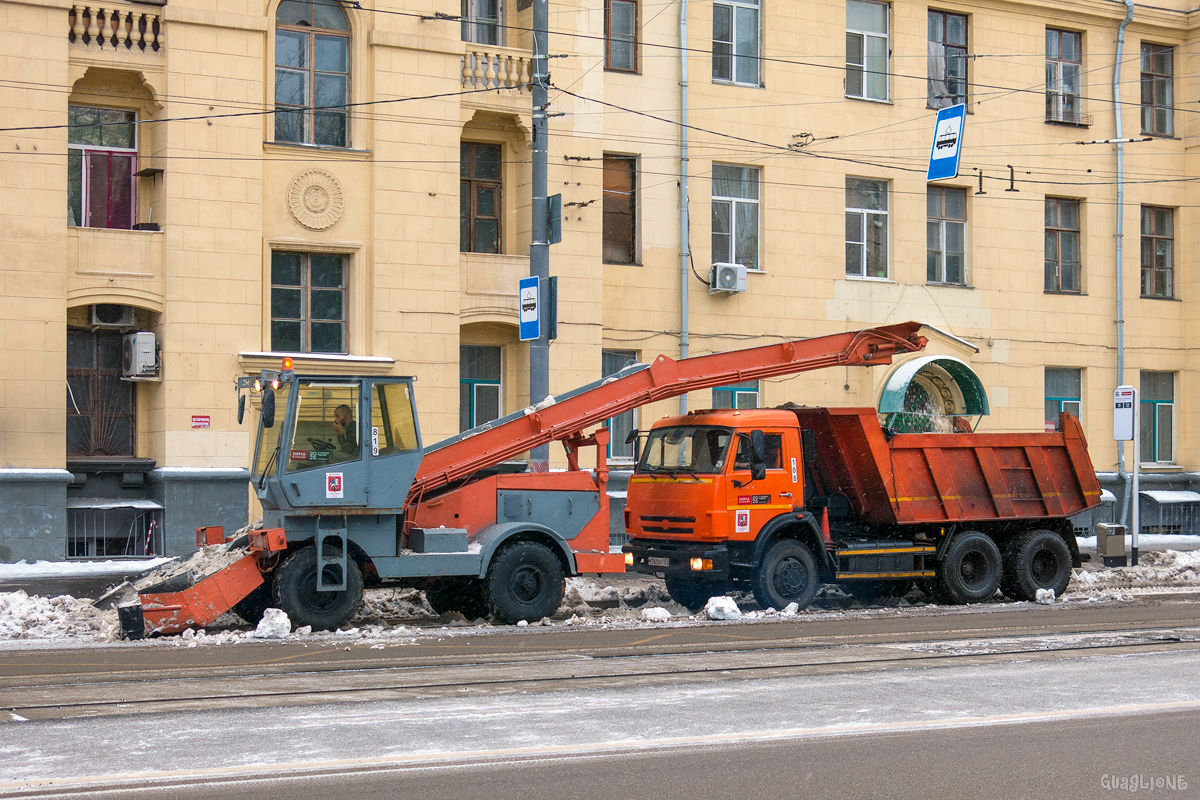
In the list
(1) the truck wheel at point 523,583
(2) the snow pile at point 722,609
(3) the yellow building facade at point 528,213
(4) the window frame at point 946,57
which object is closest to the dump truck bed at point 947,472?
(2) the snow pile at point 722,609

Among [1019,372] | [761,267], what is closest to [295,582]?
[761,267]

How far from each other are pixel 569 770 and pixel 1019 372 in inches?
957

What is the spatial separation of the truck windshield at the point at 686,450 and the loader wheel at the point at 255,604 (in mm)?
5002

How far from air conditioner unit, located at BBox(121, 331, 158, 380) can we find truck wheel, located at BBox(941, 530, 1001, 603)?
12063 millimetres

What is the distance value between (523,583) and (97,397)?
9.97 meters

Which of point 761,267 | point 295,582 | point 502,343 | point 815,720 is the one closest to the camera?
point 815,720

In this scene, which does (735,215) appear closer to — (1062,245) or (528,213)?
(528,213)

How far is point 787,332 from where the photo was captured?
27.4m

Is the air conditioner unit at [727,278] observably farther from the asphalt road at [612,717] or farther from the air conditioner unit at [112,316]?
the asphalt road at [612,717]

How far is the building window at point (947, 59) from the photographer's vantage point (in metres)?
29.1

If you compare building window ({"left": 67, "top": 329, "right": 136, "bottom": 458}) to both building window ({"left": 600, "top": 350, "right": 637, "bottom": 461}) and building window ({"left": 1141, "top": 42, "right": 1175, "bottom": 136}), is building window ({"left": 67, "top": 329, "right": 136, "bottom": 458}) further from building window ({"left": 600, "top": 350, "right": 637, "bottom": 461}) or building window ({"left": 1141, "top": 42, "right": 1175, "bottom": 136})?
building window ({"left": 1141, "top": 42, "right": 1175, "bottom": 136})

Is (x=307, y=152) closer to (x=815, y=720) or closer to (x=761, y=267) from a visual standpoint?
(x=761, y=267)

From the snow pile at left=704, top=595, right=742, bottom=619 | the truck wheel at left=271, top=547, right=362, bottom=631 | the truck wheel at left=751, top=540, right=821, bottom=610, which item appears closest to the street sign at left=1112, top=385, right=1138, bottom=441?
the truck wheel at left=751, top=540, right=821, bottom=610

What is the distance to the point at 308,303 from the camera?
23.1 metres
